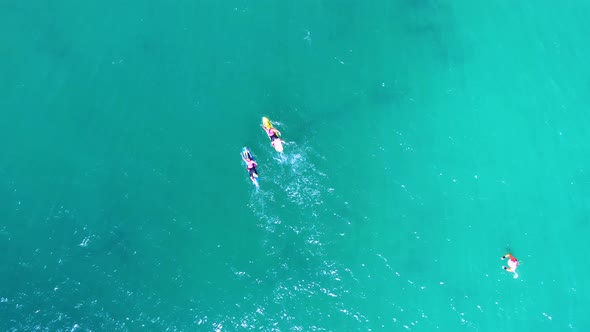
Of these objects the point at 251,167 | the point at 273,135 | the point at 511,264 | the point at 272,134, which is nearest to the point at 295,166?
the point at 273,135

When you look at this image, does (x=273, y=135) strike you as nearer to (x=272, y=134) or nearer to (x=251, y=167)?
(x=272, y=134)

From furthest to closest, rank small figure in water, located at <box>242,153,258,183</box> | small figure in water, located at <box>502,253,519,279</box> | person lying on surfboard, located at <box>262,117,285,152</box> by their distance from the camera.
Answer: person lying on surfboard, located at <box>262,117,285,152</box>
small figure in water, located at <box>242,153,258,183</box>
small figure in water, located at <box>502,253,519,279</box>

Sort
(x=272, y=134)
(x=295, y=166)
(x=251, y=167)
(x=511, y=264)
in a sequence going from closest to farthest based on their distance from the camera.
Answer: (x=511, y=264) < (x=251, y=167) < (x=272, y=134) < (x=295, y=166)

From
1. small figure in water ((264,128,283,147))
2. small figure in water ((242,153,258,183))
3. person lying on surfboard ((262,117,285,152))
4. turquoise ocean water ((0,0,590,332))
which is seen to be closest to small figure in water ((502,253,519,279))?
turquoise ocean water ((0,0,590,332))

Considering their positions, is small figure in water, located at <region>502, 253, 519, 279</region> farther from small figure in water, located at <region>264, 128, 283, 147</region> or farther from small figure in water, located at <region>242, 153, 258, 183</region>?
small figure in water, located at <region>242, 153, 258, 183</region>

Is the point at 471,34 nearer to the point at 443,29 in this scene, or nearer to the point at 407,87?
the point at 443,29

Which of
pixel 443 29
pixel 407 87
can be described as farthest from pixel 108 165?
pixel 443 29

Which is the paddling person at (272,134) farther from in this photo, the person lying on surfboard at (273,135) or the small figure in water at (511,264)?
the small figure in water at (511,264)

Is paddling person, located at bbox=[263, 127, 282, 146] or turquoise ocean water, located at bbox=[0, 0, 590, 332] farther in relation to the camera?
paddling person, located at bbox=[263, 127, 282, 146]

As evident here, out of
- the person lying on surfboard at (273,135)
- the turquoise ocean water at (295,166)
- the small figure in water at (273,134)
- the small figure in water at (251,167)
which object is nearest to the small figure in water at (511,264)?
the turquoise ocean water at (295,166)
